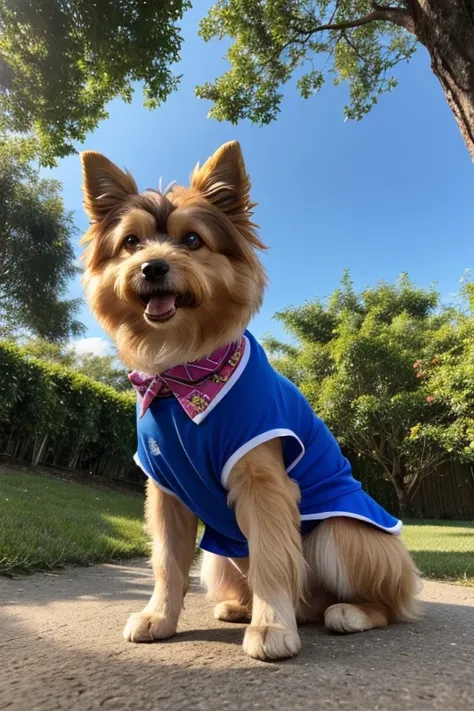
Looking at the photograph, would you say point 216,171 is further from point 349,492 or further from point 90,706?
point 90,706

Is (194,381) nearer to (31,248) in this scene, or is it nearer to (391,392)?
(391,392)

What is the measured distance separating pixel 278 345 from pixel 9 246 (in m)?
13.5

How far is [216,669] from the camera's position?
4.90 ft

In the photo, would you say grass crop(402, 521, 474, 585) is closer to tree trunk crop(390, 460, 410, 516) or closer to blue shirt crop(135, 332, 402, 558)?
blue shirt crop(135, 332, 402, 558)

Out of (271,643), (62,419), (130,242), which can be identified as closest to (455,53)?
(130,242)

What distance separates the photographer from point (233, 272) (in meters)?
2.54

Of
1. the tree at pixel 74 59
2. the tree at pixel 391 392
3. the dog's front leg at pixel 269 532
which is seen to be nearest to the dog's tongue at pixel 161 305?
the dog's front leg at pixel 269 532

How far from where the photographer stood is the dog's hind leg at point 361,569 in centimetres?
Result: 225

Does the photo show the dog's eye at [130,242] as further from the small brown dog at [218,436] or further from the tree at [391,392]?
the tree at [391,392]

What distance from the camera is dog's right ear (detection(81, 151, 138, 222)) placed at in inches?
107

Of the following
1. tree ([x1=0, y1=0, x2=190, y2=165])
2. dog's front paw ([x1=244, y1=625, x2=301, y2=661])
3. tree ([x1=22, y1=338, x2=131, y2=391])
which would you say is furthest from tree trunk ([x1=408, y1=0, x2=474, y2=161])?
tree ([x1=22, y1=338, x2=131, y2=391])

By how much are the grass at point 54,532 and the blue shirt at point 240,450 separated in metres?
2.30

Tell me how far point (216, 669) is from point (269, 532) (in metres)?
0.59

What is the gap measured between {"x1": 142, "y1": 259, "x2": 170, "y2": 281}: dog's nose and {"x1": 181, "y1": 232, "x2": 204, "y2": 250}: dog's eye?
25cm
